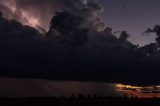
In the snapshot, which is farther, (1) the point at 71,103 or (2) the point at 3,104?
(1) the point at 71,103

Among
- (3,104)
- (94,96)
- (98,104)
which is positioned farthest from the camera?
(94,96)

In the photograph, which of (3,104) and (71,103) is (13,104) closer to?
(3,104)

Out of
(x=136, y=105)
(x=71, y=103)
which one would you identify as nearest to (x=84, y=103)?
(x=71, y=103)

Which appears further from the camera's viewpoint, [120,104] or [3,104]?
[120,104]

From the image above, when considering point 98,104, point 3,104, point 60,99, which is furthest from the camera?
point 60,99

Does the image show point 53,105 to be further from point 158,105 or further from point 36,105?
point 158,105

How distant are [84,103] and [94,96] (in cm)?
2677

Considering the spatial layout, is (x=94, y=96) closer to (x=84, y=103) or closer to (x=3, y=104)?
(x=84, y=103)

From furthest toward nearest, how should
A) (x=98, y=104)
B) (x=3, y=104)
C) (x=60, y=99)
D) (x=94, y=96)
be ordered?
(x=94, y=96), (x=60, y=99), (x=98, y=104), (x=3, y=104)

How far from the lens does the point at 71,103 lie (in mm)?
131625

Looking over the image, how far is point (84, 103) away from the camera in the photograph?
133 m

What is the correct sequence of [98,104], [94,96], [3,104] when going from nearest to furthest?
[3,104] < [98,104] < [94,96]

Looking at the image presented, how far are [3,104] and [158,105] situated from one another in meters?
42.6

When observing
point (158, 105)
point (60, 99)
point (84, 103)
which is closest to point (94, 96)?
point (60, 99)
